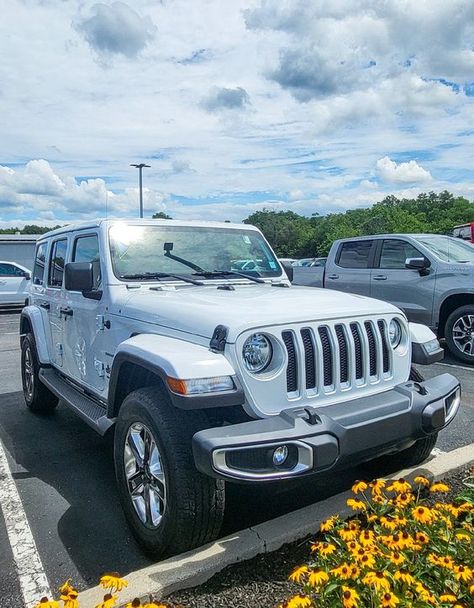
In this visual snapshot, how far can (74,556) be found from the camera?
9.21 ft

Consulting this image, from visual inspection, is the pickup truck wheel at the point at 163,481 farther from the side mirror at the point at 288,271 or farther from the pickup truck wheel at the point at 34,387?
the pickup truck wheel at the point at 34,387

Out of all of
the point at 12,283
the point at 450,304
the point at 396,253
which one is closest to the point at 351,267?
the point at 396,253

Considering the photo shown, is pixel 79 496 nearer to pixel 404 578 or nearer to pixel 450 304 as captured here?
pixel 404 578

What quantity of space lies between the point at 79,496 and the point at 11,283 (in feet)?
47.2

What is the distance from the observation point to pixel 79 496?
11.6 ft

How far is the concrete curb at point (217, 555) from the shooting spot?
2.32 metres

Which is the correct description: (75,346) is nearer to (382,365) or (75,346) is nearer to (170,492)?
(170,492)

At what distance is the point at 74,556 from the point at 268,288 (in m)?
2.20

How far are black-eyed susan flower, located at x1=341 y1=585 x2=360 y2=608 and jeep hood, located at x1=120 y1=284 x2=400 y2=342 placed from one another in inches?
47.8

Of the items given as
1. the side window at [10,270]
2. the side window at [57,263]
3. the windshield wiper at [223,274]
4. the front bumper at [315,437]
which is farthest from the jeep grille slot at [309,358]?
the side window at [10,270]

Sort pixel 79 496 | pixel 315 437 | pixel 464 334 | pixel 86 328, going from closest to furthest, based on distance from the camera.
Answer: pixel 315 437 → pixel 79 496 → pixel 86 328 → pixel 464 334

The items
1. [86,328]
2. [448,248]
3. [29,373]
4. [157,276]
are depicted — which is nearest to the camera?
[157,276]

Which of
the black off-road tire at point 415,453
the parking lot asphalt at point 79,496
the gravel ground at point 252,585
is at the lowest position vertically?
the parking lot asphalt at point 79,496

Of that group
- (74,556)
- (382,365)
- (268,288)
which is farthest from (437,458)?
(74,556)
